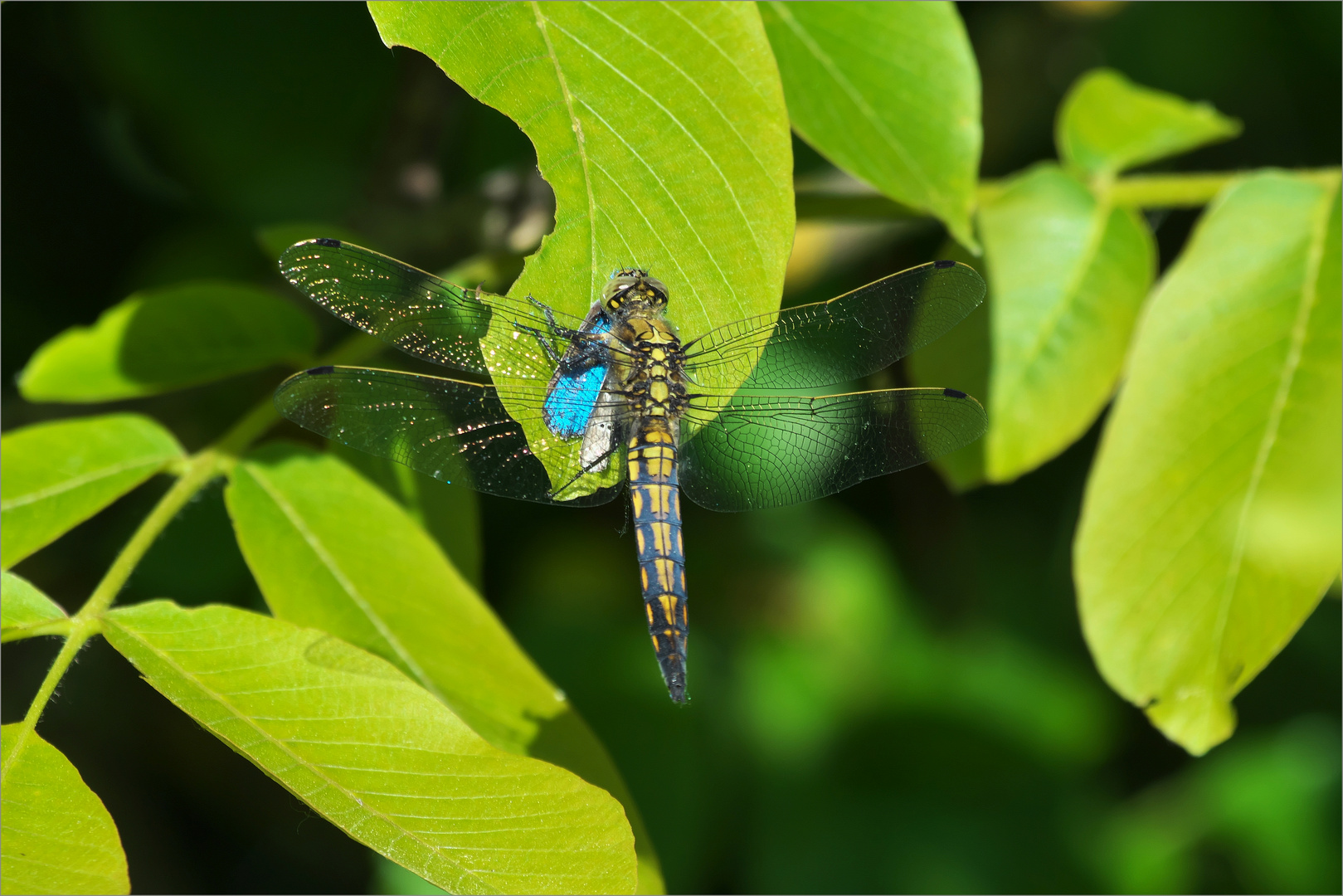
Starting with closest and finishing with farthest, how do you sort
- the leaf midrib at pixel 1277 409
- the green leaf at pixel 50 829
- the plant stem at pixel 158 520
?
the green leaf at pixel 50 829 → the plant stem at pixel 158 520 → the leaf midrib at pixel 1277 409

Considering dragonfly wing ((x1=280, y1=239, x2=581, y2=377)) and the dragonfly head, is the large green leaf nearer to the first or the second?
dragonfly wing ((x1=280, y1=239, x2=581, y2=377))

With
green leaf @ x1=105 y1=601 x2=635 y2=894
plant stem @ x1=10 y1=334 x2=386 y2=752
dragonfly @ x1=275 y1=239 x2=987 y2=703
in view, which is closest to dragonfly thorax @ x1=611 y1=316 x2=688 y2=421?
dragonfly @ x1=275 y1=239 x2=987 y2=703

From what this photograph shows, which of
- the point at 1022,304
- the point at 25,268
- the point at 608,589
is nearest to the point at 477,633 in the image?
the point at 1022,304

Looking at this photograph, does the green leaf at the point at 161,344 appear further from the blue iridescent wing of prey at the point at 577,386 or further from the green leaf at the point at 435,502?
the blue iridescent wing of prey at the point at 577,386

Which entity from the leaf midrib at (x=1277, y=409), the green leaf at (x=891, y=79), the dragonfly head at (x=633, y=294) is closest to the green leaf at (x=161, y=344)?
the dragonfly head at (x=633, y=294)

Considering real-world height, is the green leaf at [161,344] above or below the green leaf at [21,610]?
above

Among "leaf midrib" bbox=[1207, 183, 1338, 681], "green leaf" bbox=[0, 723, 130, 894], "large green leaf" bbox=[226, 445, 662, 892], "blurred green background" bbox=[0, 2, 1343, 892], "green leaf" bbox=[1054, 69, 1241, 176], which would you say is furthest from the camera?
"blurred green background" bbox=[0, 2, 1343, 892]

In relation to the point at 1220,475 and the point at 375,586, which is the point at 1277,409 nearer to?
the point at 1220,475
